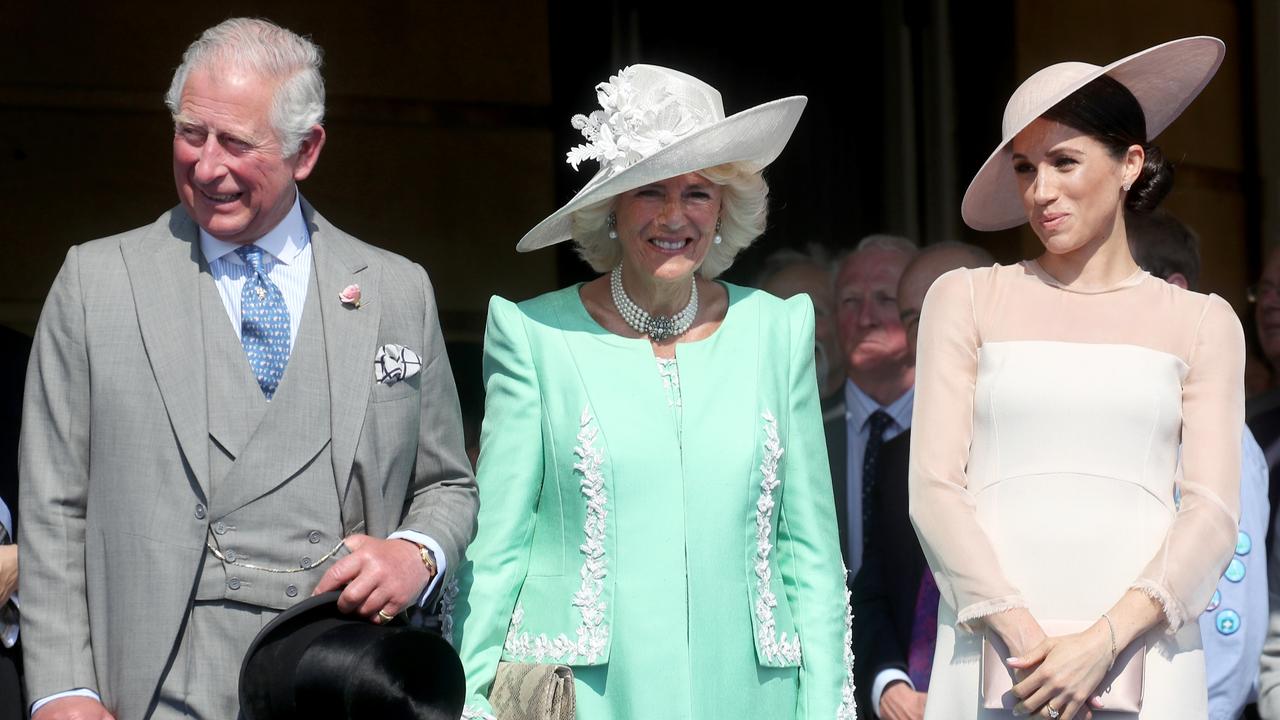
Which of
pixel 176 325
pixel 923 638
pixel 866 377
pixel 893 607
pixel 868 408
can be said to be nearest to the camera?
pixel 176 325

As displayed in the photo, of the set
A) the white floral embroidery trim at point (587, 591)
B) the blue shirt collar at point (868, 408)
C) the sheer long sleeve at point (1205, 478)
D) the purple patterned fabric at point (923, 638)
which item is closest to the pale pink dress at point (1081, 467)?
the sheer long sleeve at point (1205, 478)

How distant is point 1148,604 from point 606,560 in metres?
1.00

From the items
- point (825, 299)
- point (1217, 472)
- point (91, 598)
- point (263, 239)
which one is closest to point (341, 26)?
point (825, 299)

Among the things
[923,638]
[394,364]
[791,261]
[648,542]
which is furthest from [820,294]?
[394,364]

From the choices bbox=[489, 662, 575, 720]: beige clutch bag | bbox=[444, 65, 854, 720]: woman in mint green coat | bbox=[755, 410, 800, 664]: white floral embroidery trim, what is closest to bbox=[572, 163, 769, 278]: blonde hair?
bbox=[444, 65, 854, 720]: woman in mint green coat

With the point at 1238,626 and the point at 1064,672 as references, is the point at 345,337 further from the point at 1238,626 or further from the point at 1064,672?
the point at 1238,626

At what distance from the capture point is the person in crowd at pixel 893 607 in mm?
4188

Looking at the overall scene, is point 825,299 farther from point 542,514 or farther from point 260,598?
point 260,598

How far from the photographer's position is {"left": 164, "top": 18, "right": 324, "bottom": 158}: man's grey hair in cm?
331

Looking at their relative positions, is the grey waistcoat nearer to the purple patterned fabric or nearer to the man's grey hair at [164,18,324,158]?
Answer: the man's grey hair at [164,18,324,158]

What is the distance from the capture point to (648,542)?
11.7ft

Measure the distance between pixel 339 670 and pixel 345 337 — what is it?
24.7 inches

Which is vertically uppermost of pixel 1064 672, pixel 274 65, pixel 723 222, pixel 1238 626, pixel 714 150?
pixel 274 65

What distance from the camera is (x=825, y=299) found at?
596 cm
